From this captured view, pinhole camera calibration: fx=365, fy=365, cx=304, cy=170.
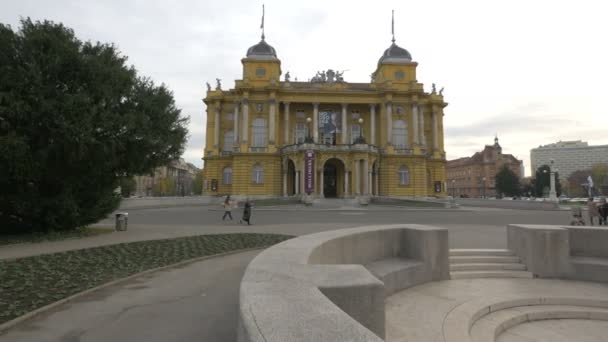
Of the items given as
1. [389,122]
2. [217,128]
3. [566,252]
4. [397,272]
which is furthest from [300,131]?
[397,272]

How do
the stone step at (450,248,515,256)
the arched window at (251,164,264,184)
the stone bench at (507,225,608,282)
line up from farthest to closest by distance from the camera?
the arched window at (251,164,264,184) → the stone step at (450,248,515,256) → the stone bench at (507,225,608,282)

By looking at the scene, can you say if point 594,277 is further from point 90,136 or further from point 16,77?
point 16,77

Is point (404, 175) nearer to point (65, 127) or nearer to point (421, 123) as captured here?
point (421, 123)

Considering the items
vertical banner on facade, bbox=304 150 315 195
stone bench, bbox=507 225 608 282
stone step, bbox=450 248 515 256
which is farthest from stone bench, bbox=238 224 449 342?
vertical banner on facade, bbox=304 150 315 195

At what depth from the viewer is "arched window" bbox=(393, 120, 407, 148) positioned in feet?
177

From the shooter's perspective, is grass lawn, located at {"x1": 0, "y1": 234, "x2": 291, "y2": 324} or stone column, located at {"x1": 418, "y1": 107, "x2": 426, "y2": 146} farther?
stone column, located at {"x1": 418, "y1": 107, "x2": 426, "y2": 146}

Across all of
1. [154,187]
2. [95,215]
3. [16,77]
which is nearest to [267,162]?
[95,215]

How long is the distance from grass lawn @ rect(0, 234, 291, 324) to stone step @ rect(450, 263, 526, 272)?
6.13m

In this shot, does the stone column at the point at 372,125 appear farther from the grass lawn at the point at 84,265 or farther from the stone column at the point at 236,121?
the grass lawn at the point at 84,265

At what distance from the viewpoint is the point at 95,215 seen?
16156 millimetres

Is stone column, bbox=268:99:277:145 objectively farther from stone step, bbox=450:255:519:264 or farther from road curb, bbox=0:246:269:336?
stone step, bbox=450:255:519:264

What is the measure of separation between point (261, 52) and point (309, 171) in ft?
70.9

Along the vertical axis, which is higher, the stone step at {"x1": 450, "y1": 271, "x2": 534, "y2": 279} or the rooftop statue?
the rooftop statue

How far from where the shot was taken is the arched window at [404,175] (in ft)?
169
